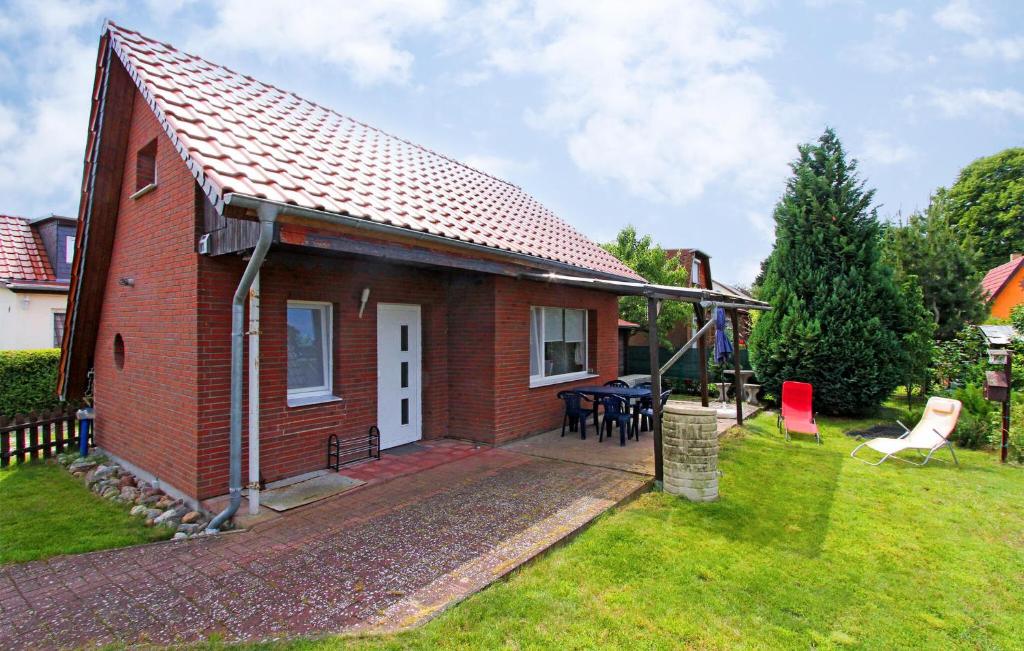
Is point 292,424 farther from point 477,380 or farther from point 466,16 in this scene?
point 466,16

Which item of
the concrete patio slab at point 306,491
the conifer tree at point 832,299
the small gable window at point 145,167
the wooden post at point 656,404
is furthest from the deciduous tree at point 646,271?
the small gable window at point 145,167

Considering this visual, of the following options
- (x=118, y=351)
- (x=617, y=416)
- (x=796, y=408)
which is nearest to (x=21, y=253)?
(x=118, y=351)

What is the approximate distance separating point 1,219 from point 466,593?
22054mm

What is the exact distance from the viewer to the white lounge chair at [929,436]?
7.74 m

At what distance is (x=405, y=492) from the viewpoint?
5590mm

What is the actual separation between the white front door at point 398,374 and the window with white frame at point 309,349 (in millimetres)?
839

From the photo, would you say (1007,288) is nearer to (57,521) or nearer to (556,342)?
(556,342)

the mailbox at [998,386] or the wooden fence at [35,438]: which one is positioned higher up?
the mailbox at [998,386]

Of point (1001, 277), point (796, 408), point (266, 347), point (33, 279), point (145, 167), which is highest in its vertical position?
point (1001, 277)

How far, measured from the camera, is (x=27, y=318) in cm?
1479

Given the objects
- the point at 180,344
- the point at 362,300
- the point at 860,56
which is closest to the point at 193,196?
the point at 180,344

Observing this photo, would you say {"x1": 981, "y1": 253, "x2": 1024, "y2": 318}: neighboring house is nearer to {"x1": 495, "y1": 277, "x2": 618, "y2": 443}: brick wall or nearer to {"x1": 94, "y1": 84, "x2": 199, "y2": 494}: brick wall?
{"x1": 495, "y1": 277, "x2": 618, "y2": 443}: brick wall

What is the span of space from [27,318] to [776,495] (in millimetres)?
19705

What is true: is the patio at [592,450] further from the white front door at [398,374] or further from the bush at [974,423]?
the bush at [974,423]
